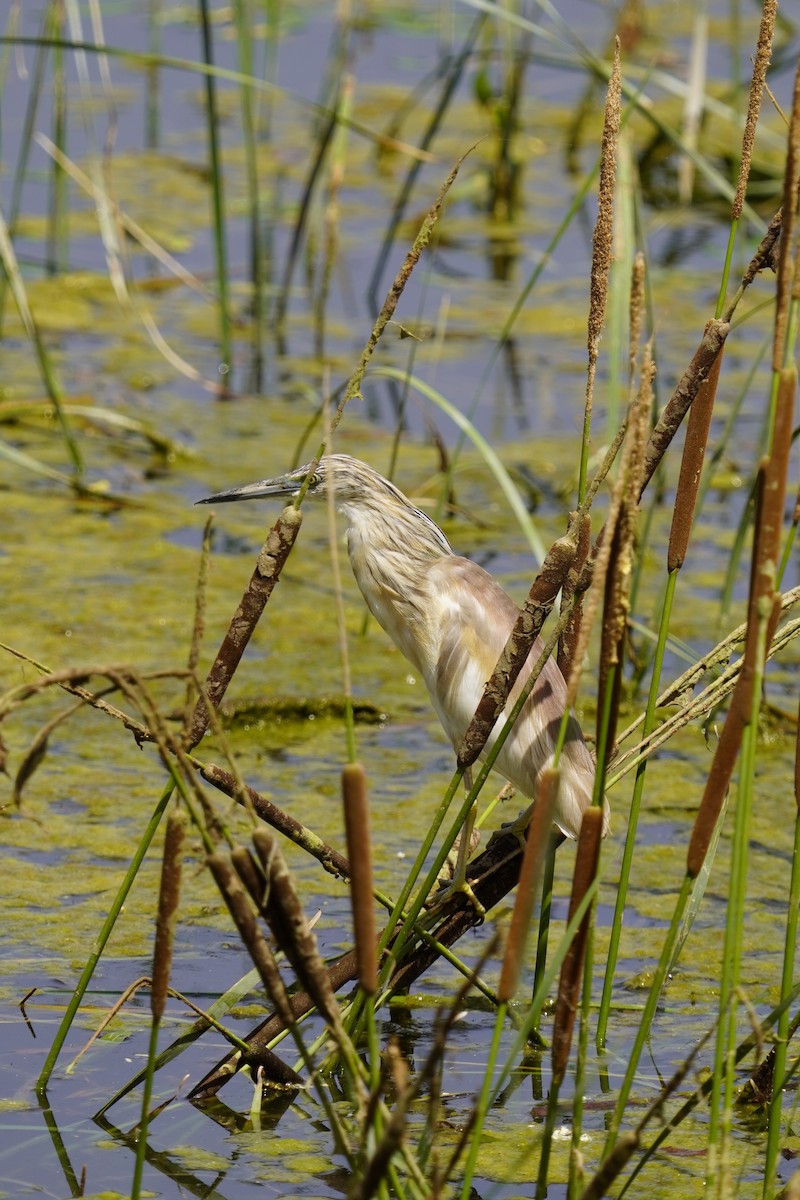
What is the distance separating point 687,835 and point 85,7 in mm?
5369

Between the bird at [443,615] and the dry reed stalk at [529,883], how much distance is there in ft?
3.46

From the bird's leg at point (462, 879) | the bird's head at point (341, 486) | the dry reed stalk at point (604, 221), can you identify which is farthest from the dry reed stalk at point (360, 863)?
the bird's head at point (341, 486)

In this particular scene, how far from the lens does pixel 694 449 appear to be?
169 cm

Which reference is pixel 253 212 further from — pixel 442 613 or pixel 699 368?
pixel 699 368

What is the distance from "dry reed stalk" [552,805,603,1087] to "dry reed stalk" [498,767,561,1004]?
49mm

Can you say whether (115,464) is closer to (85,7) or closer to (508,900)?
(508,900)

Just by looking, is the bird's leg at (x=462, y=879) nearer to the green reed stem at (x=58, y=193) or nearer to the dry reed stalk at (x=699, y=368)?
the dry reed stalk at (x=699, y=368)

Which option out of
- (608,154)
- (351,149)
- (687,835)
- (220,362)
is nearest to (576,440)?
(220,362)

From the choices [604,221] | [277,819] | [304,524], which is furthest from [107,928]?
[304,524]

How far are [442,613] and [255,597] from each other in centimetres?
96

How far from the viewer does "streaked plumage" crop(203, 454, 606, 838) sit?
2.51m

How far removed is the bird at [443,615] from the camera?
98.5 inches

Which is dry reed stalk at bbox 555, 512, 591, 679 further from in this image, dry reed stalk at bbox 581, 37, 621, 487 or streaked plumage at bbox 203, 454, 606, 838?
streaked plumage at bbox 203, 454, 606, 838

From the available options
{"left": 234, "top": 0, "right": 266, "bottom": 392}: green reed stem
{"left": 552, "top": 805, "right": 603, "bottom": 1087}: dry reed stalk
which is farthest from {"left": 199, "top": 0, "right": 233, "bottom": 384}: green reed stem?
{"left": 552, "top": 805, "right": 603, "bottom": 1087}: dry reed stalk
